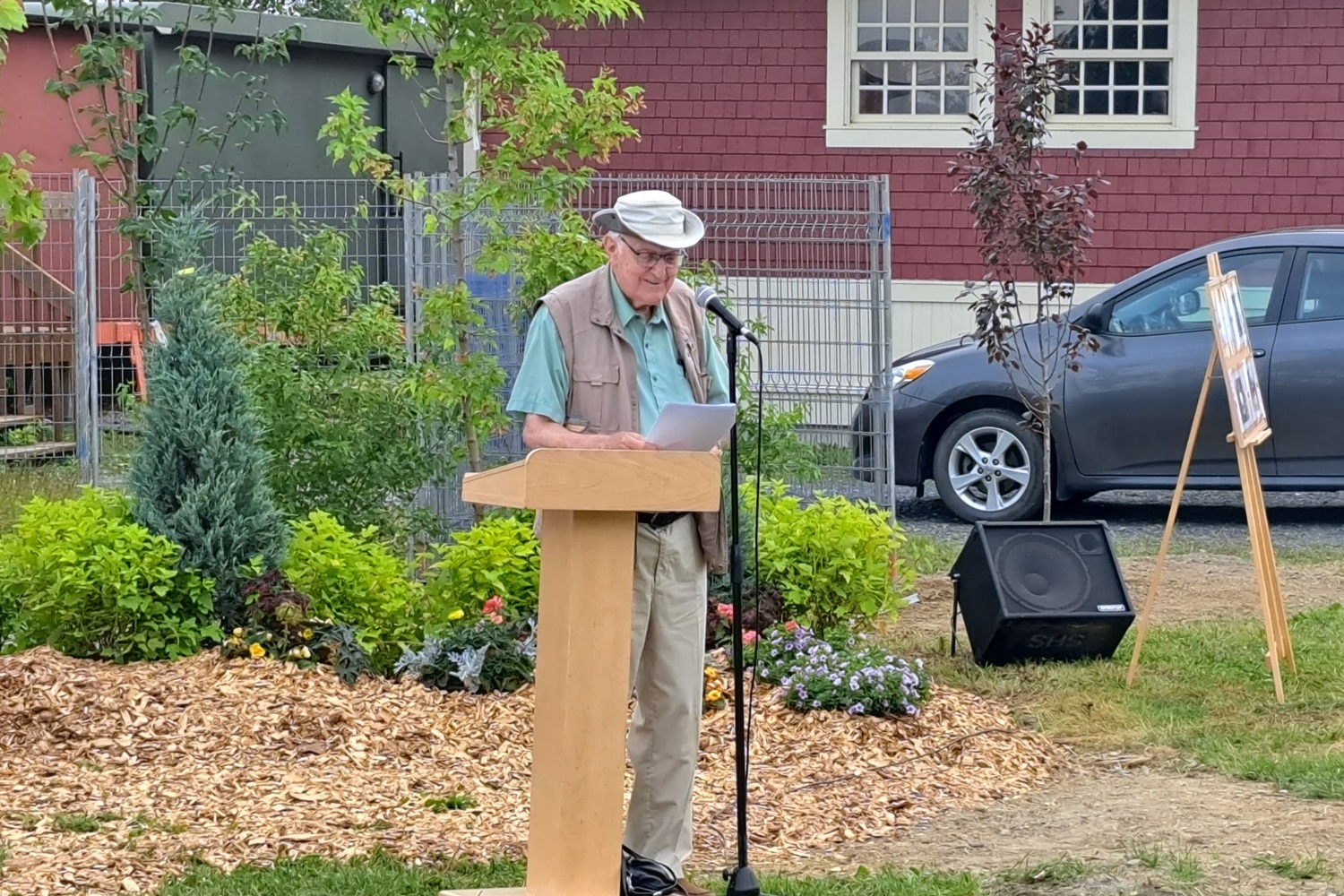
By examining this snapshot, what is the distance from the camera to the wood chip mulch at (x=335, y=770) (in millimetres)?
5020

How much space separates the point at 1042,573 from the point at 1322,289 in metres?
4.18

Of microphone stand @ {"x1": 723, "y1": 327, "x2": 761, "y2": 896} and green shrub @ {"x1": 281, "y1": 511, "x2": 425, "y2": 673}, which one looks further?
green shrub @ {"x1": 281, "y1": 511, "x2": 425, "y2": 673}

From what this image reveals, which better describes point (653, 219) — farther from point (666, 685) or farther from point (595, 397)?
point (666, 685)

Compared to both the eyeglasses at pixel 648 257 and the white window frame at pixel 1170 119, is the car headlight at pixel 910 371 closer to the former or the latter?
the white window frame at pixel 1170 119

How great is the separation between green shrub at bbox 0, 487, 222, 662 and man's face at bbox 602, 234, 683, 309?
A: 2988 mm

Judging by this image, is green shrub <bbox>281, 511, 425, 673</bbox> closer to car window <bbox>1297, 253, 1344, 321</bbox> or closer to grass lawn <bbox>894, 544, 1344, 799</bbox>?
grass lawn <bbox>894, 544, 1344, 799</bbox>

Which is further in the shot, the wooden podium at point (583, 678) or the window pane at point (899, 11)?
the window pane at point (899, 11)

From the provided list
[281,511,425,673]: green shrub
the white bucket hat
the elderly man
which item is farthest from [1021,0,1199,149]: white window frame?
the white bucket hat

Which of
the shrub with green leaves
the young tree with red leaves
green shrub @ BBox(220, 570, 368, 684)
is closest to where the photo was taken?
green shrub @ BBox(220, 570, 368, 684)

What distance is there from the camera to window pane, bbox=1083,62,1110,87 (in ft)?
50.1

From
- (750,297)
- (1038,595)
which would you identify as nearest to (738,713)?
(1038,595)

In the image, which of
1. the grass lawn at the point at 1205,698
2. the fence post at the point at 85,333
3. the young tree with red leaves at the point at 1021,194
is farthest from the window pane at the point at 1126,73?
the fence post at the point at 85,333

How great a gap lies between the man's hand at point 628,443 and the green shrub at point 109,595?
10.1ft

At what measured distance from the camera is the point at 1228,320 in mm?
7059
